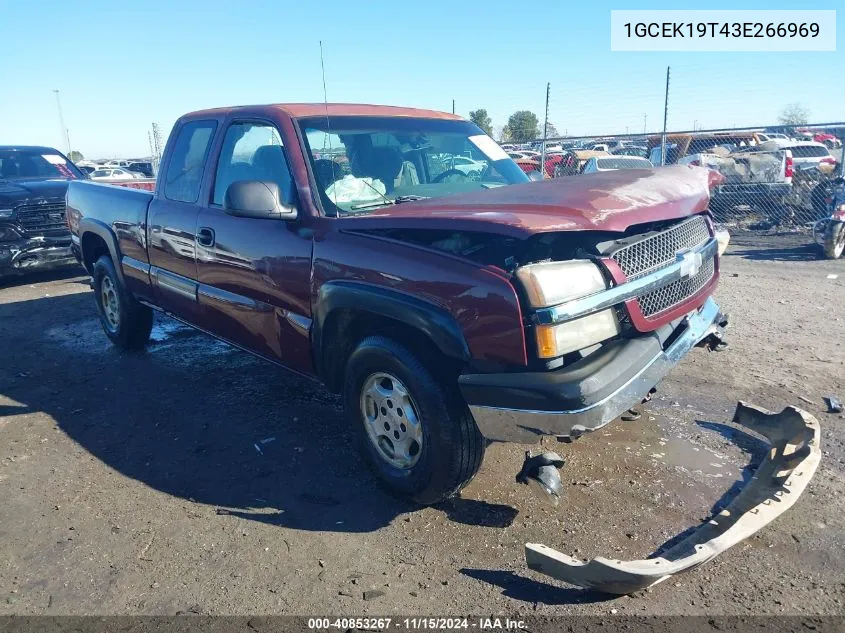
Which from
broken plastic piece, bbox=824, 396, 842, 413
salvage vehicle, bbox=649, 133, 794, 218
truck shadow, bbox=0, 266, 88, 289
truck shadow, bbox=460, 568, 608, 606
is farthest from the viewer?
salvage vehicle, bbox=649, 133, 794, 218

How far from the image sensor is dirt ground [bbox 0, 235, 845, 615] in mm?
2615

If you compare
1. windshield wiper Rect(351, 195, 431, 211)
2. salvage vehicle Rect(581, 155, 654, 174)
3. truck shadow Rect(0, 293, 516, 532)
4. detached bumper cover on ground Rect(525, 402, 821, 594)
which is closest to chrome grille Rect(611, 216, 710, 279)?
detached bumper cover on ground Rect(525, 402, 821, 594)

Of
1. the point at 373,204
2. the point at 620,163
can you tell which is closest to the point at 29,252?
the point at 373,204

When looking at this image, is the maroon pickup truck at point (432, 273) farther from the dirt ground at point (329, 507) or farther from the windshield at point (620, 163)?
the windshield at point (620, 163)

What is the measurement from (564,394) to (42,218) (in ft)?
27.9

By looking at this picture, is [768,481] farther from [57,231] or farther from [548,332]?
[57,231]

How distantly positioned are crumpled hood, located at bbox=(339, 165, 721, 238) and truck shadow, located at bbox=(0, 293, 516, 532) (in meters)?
1.42

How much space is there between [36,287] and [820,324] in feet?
31.0

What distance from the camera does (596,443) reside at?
151 inches

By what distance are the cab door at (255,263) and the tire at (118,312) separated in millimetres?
1579

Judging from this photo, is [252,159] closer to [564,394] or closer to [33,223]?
[564,394]

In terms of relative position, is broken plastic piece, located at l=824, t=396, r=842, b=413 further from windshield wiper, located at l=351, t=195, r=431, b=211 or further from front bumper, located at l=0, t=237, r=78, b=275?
front bumper, located at l=0, t=237, r=78, b=275

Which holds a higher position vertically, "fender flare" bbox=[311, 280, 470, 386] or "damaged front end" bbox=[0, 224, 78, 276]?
"fender flare" bbox=[311, 280, 470, 386]

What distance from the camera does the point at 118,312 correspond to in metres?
5.81
